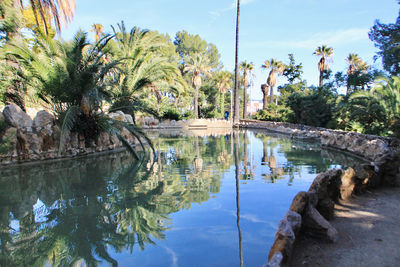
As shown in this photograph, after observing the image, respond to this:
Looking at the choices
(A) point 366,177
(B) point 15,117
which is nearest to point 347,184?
(A) point 366,177

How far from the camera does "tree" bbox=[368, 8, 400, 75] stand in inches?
489

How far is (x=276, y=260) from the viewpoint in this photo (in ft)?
8.32

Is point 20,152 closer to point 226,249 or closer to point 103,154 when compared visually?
point 103,154

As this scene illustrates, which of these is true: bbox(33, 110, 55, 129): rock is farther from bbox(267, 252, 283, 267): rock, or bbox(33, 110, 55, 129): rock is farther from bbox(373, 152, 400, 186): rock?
bbox(373, 152, 400, 186): rock

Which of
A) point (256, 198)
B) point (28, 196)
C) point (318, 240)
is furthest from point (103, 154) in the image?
point (318, 240)

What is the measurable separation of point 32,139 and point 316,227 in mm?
9049

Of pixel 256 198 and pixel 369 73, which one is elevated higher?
pixel 369 73

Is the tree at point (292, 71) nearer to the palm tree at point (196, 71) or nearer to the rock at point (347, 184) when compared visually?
the palm tree at point (196, 71)

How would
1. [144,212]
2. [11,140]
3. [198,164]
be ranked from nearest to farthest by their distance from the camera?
1. [144,212]
2. [11,140]
3. [198,164]

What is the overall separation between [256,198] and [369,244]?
8.19ft

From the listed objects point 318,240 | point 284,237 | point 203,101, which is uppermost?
point 203,101

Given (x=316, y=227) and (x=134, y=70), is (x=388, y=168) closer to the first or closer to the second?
(x=316, y=227)

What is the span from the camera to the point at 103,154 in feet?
38.4

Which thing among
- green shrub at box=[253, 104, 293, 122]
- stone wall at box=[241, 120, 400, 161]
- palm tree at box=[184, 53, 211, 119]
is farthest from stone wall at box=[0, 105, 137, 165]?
palm tree at box=[184, 53, 211, 119]
